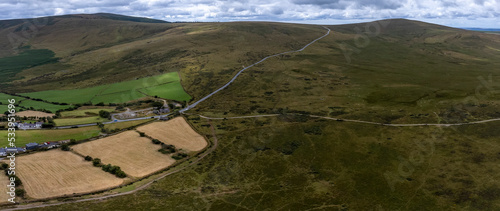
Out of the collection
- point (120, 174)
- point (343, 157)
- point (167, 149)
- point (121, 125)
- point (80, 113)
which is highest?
point (80, 113)

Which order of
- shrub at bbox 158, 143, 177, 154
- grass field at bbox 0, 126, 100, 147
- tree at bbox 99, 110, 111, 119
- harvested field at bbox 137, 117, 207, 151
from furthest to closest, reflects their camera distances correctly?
1. tree at bbox 99, 110, 111, 119
2. harvested field at bbox 137, 117, 207, 151
3. shrub at bbox 158, 143, 177, 154
4. grass field at bbox 0, 126, 100, 147

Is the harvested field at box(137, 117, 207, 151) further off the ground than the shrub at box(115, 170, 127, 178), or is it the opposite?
the harvested field at box(137, 117, 207, 151)

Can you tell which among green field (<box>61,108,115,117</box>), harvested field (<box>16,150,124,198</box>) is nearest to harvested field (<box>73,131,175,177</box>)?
harvested field (<box>16,150,124,198</box>)

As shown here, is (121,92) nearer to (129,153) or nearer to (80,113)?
(80,113)

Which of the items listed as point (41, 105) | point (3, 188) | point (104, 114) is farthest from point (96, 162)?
point (41, 105)

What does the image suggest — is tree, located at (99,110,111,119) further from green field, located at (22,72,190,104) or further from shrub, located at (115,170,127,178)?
shrub, located at (115,170,127,178)

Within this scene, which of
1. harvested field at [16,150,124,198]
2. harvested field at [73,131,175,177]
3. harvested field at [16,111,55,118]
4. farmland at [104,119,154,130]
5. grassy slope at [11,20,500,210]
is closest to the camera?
harvested field at [16,150,124,198]
